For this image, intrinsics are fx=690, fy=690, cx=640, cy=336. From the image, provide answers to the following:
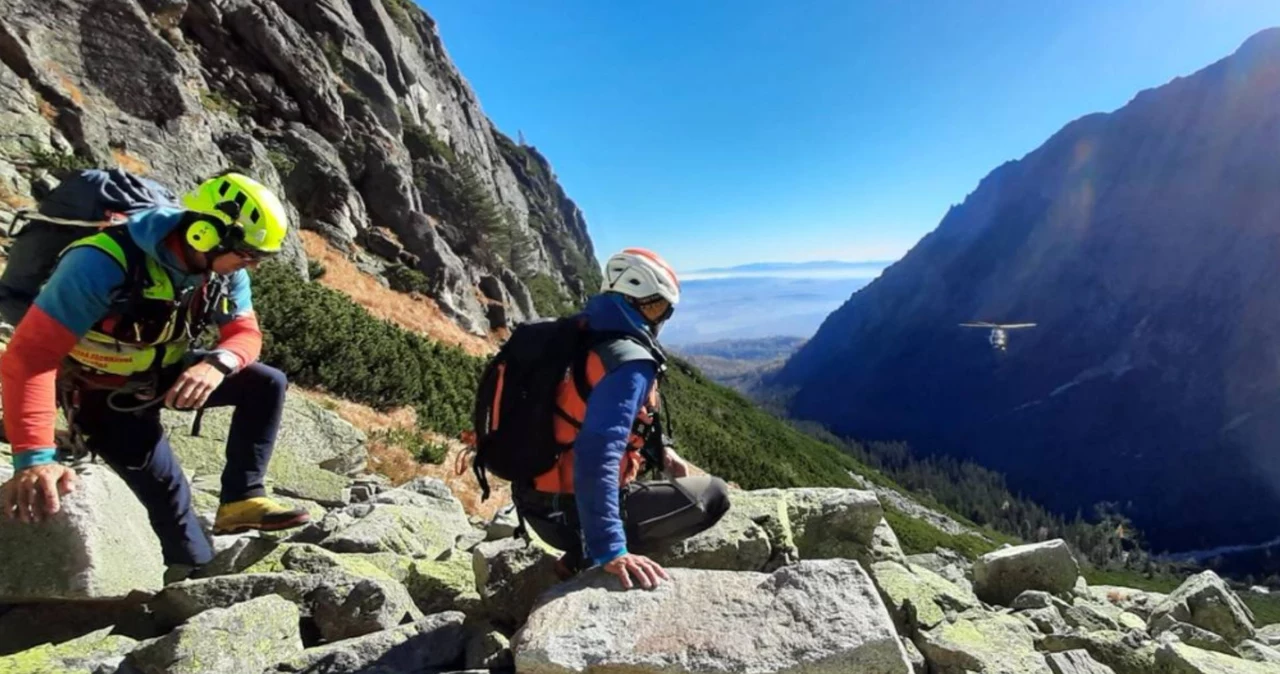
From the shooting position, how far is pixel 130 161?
78.7 ft

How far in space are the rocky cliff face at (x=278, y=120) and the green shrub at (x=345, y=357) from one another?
583 cm

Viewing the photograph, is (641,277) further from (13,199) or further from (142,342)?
(13,199)

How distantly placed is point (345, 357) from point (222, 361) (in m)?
13.6

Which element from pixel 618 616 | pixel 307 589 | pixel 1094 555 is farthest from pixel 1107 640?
pixel 1094 555

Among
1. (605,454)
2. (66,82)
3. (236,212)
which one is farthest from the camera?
(66,82)

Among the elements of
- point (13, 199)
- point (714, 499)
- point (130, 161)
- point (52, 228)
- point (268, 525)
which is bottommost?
point (714, 499)

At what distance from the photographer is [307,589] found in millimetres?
4824

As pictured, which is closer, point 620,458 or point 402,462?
point 620,458

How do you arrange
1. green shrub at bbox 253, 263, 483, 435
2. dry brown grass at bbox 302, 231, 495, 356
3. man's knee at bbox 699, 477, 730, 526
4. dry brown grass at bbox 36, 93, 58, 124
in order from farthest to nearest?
1. dry brown grass at bbox 302, 231, 495, 356
2. dry brown grass at bbox 36, 93, 58, 124
3. green shrub at bbox 253, 263, 483, 435
4. man's knee at bbox 699, 477, 730, 526

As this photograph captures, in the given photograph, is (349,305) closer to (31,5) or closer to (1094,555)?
(31,5)

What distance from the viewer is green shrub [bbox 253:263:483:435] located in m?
16.4

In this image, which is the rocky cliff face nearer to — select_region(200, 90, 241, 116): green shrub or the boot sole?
select_region(200, 90, 241, 116): green shrub

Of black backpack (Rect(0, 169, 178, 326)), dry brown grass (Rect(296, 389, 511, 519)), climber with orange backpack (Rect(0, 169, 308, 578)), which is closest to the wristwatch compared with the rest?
climber with orange backpack (Rect(0, 169, 308, 578))

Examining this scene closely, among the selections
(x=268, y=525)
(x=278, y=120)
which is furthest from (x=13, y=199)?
(x=278, y=120)
